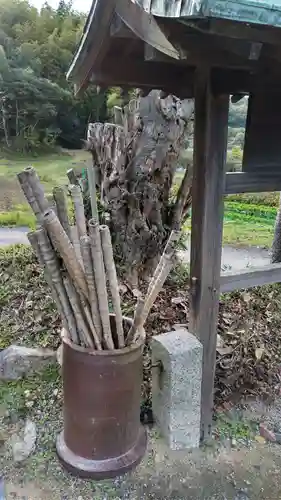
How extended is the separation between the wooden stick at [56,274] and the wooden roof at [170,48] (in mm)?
795

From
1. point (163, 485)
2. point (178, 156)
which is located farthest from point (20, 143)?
point (163, 485)

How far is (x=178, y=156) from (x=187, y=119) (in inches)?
11.7

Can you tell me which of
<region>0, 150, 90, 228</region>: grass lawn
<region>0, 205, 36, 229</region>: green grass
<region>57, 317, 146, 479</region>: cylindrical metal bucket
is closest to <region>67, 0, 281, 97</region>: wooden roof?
<region>57, 317, 146, 479</region>: cylindrical metal bucket

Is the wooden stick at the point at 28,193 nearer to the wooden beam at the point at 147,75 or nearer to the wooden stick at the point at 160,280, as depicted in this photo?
the wooden stick at the point at 160,280

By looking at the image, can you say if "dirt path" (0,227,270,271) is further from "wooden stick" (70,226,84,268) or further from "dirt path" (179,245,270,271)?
"wooden stick" (70,226,84,268)

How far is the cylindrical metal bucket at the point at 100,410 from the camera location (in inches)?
77.4

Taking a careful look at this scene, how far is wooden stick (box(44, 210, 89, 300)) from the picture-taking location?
1706mm

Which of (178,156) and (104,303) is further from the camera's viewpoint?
(178,156)

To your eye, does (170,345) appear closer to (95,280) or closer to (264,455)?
(95,280)

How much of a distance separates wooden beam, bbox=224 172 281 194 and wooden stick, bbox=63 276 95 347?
0.90 metres

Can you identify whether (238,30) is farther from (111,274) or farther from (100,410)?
(100,410)

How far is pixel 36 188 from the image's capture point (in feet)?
5.68

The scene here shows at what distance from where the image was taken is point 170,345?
2248mm

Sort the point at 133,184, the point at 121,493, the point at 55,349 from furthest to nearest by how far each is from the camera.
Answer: the point at 133,184, the point at 55,349, the point at 121,493
